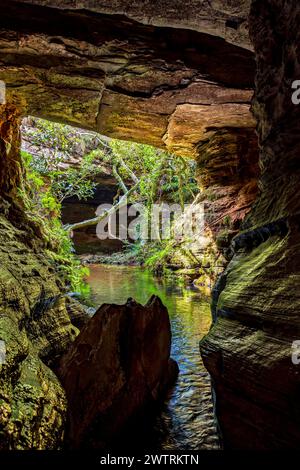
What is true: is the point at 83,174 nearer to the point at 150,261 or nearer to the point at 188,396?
the point at 150,261

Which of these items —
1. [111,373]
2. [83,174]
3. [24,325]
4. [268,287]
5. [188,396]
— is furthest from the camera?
[83,174]

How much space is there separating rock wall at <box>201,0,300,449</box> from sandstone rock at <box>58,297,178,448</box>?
3.30 feet

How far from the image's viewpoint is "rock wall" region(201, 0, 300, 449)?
2.00 meters

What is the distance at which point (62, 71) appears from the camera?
16.4 ft

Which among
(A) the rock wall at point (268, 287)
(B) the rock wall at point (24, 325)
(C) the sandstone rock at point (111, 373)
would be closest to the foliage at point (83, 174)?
(B) the rock wall at point (24, 325)

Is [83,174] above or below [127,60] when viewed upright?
below

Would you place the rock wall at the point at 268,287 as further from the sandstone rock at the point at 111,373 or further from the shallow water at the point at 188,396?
the sandstone rock at the point at 111,373

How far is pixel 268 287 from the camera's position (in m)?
2.37

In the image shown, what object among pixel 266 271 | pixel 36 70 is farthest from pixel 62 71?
pixel 266 271

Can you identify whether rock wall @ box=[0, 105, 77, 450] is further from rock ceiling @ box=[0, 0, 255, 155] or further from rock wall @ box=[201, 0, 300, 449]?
rock wall @ box=[201, 0, 300, 449]

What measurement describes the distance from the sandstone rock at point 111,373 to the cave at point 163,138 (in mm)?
20

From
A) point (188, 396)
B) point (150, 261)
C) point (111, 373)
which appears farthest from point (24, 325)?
point (150, 261)

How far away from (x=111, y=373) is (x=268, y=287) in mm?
1946

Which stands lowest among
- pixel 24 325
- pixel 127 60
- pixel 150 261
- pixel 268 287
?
pixel 150 261
